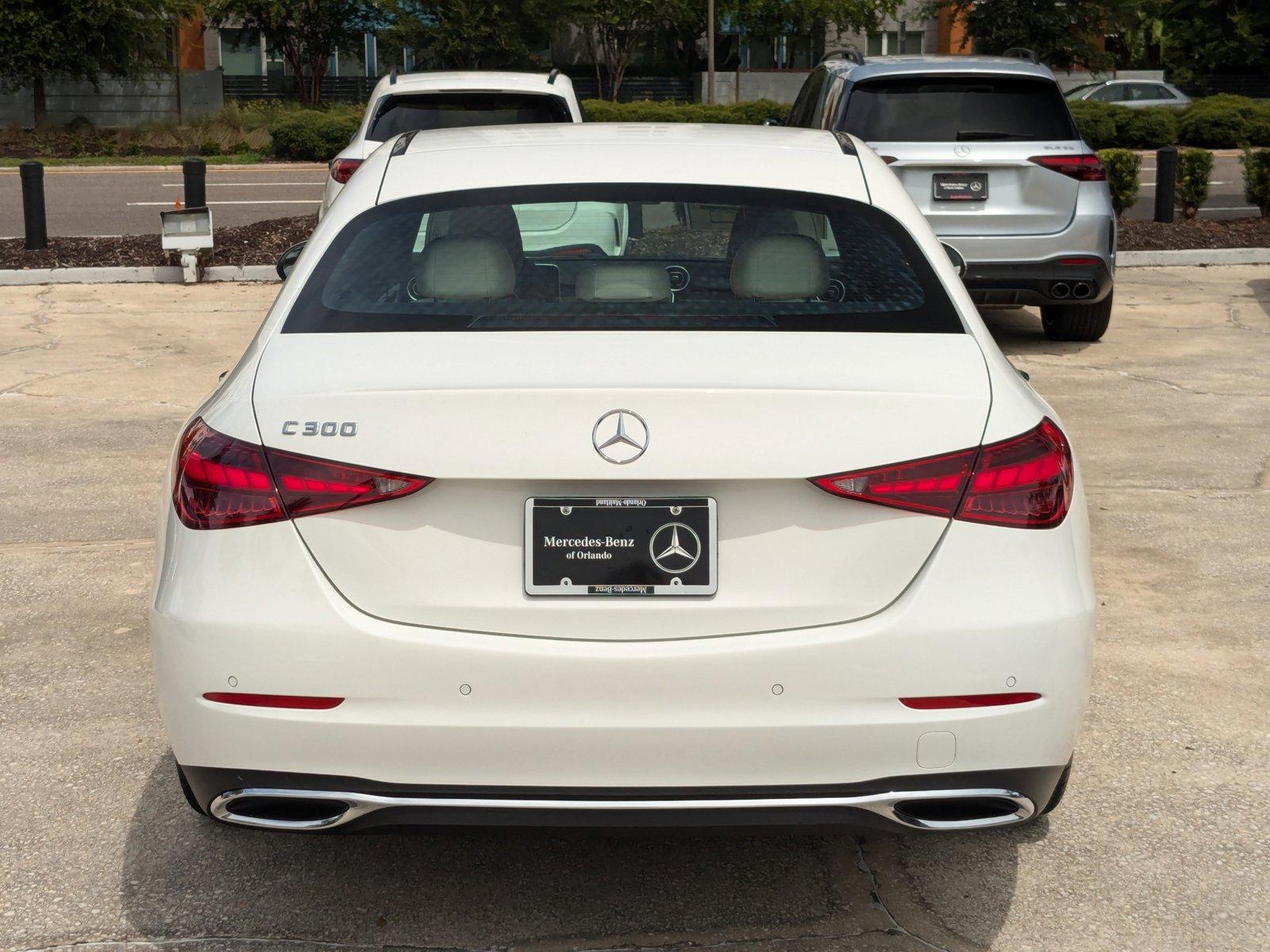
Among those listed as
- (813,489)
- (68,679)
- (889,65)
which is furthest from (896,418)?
Result: (889,65)

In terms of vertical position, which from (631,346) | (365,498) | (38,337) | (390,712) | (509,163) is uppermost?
(509,163)

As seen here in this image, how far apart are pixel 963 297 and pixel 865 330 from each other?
1.31 ft

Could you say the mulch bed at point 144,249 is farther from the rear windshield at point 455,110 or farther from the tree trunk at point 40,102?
the tree trunk at point 40,102

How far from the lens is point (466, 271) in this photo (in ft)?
11.2

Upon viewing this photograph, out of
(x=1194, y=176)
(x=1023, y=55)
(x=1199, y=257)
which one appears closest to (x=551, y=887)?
(x=1023, y=55)

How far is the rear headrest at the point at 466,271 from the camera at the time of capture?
3361mm

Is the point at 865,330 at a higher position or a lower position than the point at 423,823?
higher

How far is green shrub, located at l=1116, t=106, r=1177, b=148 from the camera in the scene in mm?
33812

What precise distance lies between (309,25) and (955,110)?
133 ft

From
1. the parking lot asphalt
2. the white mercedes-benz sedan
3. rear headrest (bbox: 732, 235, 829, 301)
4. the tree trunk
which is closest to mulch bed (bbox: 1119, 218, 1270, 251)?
the parking lot asphalt

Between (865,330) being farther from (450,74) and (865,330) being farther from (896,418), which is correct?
(450,74)

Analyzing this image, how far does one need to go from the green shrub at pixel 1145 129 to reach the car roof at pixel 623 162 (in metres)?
32.2

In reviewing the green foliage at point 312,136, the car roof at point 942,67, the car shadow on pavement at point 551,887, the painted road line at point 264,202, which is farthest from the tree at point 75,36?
the car shadow on pavement at point 551,887

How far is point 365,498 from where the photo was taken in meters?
2.77
